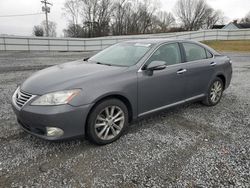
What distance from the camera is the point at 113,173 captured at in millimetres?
2346

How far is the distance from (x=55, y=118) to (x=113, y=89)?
0.83 metres

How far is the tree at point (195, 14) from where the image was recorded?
63625 mm

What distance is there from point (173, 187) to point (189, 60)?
246 cm

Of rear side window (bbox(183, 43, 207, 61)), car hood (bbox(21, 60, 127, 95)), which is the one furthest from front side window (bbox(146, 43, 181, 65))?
car hood (bbox(21, 60, 127, 95))

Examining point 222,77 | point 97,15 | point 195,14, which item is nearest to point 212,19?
point 195,14

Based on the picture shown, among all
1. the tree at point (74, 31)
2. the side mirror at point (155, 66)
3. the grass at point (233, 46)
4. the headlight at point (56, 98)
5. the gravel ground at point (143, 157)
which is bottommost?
the gravel ground at point (143, 157)

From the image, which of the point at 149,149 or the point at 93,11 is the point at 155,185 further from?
the point at 93,11

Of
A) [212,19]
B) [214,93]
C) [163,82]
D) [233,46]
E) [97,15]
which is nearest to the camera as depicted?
[163,82]

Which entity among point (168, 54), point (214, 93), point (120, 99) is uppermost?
point (168, 54)

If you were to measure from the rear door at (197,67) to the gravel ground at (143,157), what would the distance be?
0.63m

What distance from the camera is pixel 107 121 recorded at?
290cm

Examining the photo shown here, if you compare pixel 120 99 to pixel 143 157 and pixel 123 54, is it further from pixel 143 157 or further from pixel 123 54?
pixel 123 54

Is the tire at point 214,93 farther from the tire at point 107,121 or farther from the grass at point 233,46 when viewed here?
the grass at point 233,46

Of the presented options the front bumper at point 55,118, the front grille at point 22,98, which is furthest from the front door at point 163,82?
the front grille at point 22,98
